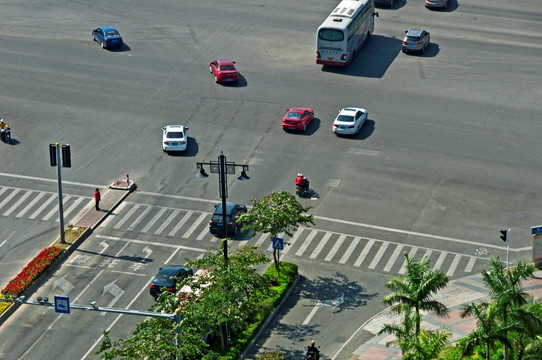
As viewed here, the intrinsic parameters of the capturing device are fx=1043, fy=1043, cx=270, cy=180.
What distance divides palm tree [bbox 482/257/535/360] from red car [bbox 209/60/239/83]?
148 ft

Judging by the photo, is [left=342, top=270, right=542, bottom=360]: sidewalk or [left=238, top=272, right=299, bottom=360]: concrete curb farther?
[left=238, top=272, right=299, bottom=360]: concrete curb

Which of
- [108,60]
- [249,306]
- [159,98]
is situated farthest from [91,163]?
[249,306]

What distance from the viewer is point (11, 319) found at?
62.4 metres

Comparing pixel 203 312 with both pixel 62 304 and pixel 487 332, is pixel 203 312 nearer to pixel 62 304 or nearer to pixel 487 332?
pixel 62 304

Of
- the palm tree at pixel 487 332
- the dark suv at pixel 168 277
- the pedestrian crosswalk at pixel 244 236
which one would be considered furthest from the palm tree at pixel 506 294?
the dark suv at pixel 168 277

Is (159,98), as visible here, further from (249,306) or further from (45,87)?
(249,306)

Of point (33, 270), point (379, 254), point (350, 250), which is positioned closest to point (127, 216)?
point (33, 270)

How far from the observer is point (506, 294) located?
49.3 m

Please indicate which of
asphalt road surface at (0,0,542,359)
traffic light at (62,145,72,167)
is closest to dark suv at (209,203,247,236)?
asphalt road surface at (0,0,542,359)

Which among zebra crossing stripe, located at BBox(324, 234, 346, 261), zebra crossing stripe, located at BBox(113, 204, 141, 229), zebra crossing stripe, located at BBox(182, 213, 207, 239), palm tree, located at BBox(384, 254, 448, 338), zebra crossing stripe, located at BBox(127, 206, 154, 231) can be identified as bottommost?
zebra crossing stripe, located at BBox(113, 204, 141, 229)

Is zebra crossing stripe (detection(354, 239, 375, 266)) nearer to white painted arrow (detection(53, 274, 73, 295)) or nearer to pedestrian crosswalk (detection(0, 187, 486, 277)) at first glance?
pedestrian crosswalk (detection(0, 187, 486, 277))

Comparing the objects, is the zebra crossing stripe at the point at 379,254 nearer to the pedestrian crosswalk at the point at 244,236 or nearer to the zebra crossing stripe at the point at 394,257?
the pedestrian crosswalk at the point at 244,236

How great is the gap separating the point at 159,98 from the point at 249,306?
37.1m

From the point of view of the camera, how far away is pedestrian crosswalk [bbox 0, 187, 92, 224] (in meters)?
73.6
